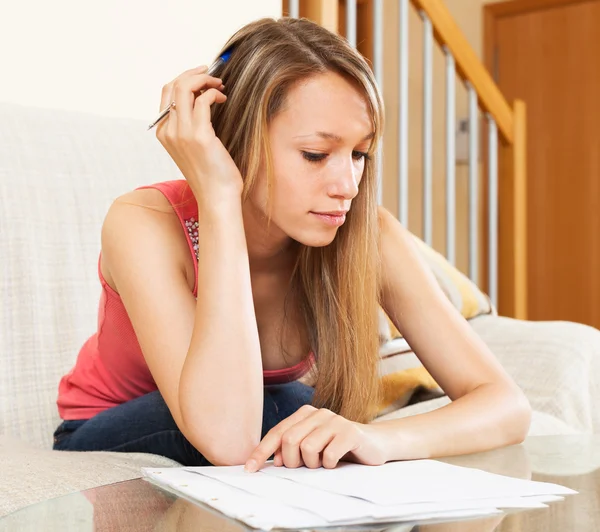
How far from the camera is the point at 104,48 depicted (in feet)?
5.79

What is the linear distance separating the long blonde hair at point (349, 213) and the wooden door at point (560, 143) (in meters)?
2.84

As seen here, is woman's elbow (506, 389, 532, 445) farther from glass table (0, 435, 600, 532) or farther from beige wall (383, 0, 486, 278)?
beige wall (383, 0, 486, 278)

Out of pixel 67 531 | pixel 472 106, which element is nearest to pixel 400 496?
pixel 67 531

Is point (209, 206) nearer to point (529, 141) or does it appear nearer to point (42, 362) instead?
point (42, 362)

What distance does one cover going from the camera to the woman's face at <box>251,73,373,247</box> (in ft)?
3.26

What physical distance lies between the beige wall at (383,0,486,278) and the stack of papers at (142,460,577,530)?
9.71ft

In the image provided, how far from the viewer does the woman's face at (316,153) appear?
0.99 m

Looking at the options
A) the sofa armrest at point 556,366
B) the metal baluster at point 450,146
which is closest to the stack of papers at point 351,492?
the sofa armrest at point 556,366

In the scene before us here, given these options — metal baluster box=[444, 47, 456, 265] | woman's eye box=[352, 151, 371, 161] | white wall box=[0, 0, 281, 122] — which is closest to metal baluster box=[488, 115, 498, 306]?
metal baluster box=[444, 47, 456, 265]

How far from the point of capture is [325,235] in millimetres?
1020

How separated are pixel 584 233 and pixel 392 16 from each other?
1.28 m

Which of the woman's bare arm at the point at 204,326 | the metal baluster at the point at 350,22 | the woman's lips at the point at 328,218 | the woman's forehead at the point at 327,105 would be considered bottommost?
the woman's bare arm at the point at 204,326

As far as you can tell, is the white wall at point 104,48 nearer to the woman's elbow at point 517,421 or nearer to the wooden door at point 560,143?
the woman's elbow at point 517,421

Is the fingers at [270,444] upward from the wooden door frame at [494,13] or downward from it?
downward
